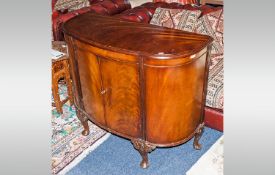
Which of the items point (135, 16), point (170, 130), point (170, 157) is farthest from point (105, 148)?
point (135, 16)

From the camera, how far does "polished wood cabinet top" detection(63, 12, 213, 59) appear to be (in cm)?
207

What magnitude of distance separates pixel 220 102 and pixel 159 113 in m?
0.75

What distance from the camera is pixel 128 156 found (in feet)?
9.24

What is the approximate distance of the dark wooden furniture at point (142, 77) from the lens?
6.82ft

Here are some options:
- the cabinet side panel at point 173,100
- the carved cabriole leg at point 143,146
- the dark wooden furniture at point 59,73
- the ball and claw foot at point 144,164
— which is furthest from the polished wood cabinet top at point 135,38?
the ball and claw foot at point 144,164

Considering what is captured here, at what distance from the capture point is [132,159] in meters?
2.78

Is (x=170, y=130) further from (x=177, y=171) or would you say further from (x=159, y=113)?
(x=177, y=171)

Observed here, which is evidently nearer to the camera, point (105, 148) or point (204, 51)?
point (204, 51)

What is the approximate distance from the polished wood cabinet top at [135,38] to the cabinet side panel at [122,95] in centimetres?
14

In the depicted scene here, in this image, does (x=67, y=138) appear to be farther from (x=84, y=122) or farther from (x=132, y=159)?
(x=132, y=159)

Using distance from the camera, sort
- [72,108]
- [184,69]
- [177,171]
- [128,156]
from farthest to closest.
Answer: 1. [72,108]
2. [128,156]
3. [177,171]
4. [184,69]

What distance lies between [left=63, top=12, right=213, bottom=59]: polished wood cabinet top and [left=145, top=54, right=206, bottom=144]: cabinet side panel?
112 mm

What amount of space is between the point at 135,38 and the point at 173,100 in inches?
22.7

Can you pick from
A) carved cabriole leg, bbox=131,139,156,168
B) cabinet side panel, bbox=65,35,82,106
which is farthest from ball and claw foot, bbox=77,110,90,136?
carved cabriole leg, bbox=131,139,156,168
